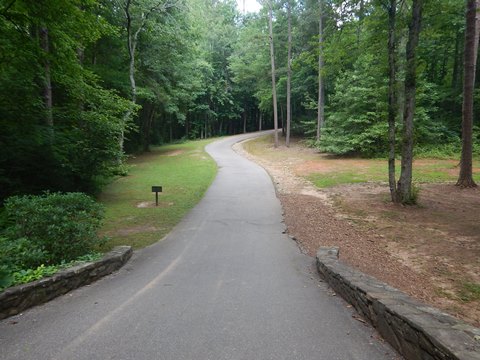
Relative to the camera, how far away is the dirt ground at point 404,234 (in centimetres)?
534

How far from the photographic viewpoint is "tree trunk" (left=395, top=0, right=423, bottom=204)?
974cm

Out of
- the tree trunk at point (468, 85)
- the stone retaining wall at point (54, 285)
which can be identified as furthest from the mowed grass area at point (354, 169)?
the stone retaining wall at point (54, 285)

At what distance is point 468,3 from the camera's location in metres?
11.9

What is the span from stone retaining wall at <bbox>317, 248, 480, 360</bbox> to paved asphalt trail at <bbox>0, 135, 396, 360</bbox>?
0.56 feet

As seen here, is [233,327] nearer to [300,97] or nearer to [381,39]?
[381,39]

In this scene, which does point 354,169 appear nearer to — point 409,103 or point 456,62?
point 409,103

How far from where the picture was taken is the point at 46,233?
17.3 ft

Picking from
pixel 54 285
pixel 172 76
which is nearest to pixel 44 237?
pixel 54 285

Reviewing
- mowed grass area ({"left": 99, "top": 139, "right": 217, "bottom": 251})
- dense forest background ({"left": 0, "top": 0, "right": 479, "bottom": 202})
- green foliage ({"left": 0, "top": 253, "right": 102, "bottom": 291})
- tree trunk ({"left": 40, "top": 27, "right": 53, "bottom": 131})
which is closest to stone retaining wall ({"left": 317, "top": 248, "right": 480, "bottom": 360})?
green foliage ({"left": 0, "top": 253, "right": 102, "bottom": 291})

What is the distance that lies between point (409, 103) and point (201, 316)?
974 cm

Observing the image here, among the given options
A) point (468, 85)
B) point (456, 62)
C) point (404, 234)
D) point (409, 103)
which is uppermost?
point (456, 62)

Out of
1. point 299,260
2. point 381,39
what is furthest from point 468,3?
point 299,260

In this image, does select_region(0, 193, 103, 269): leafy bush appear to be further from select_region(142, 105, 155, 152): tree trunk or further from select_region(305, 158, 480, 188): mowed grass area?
select_region(142, 105, 155, 152): tree trunk

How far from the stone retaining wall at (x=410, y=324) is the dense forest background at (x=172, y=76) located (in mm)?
8424
